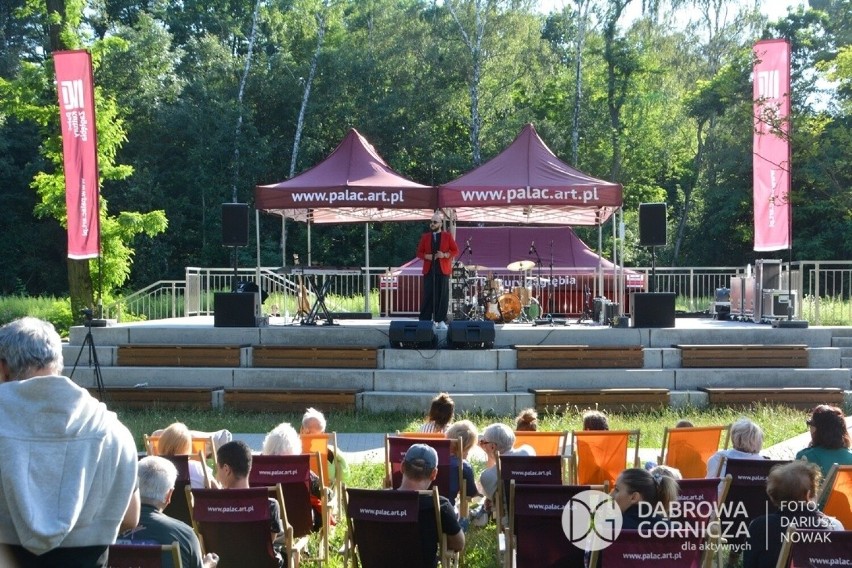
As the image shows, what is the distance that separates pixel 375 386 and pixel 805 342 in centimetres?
625

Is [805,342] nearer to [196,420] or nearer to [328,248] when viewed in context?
[196,420]

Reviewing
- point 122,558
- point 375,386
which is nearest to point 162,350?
point 375,386

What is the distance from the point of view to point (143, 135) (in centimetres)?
3731

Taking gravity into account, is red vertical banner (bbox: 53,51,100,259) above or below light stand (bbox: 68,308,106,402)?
above

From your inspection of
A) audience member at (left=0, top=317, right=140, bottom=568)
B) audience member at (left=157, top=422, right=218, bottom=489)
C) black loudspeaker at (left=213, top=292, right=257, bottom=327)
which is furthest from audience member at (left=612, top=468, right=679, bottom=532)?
black loudspeaker at (left=213, top=292, right=257, bottom=327)

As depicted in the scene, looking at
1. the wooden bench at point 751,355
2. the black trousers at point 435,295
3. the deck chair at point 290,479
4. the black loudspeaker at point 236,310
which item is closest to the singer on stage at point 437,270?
the black trousers at point 435,295

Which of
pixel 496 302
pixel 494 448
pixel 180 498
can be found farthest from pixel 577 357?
pixel 180 498

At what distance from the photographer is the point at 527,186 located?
1577 cm

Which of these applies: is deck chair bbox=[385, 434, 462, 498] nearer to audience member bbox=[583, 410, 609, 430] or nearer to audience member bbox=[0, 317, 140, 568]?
audience member bbox=[583, 410, 609, 430]

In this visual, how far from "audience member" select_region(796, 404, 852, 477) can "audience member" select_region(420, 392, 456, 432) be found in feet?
9.67

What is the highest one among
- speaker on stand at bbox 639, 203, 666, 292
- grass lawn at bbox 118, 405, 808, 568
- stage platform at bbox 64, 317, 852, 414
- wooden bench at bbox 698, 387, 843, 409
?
speaker on stand at bbox 639, 203, 666, 292

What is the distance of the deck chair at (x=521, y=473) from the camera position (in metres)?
6.49

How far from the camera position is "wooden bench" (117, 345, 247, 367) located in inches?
582

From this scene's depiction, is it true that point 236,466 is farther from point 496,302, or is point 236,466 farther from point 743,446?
point 496,302
